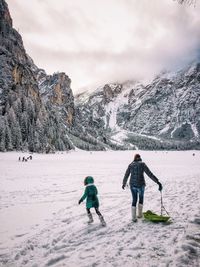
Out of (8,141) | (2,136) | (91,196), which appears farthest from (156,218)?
(8,141)

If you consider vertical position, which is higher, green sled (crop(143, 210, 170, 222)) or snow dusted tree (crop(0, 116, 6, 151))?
snow dusted tree (crop(0, 116, 6, 151))

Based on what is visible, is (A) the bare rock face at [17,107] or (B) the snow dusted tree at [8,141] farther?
(A) the bare rock face at [17,107]

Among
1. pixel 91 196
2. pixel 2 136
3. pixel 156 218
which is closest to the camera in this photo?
pixel 156 218

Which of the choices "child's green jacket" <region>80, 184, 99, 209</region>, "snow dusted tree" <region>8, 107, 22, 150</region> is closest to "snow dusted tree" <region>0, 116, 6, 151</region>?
"snow dusted tree" <region>8, 107, 22, 150</region>

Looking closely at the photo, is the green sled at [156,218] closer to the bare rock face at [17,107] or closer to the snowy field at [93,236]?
the snowy field at [93,236]

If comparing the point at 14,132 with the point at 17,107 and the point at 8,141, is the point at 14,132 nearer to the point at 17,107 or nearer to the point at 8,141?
the point at 8,141

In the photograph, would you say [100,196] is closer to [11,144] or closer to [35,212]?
[35,212]

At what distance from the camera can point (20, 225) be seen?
29.1 feet

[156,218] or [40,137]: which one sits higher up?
[40,137]

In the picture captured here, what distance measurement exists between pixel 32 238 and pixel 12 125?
8545cm

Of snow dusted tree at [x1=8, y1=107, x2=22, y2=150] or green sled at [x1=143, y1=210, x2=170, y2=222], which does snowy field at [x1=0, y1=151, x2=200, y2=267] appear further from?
snow dusted tree at [x1=8, y1=107, x2=22, y2=150]

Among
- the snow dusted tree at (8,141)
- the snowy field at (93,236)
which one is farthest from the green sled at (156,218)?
the snow dusted tree at (8,141)

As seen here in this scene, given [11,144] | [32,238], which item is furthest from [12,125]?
[32,238]

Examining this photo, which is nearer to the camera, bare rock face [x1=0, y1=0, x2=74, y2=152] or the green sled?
the green sled
